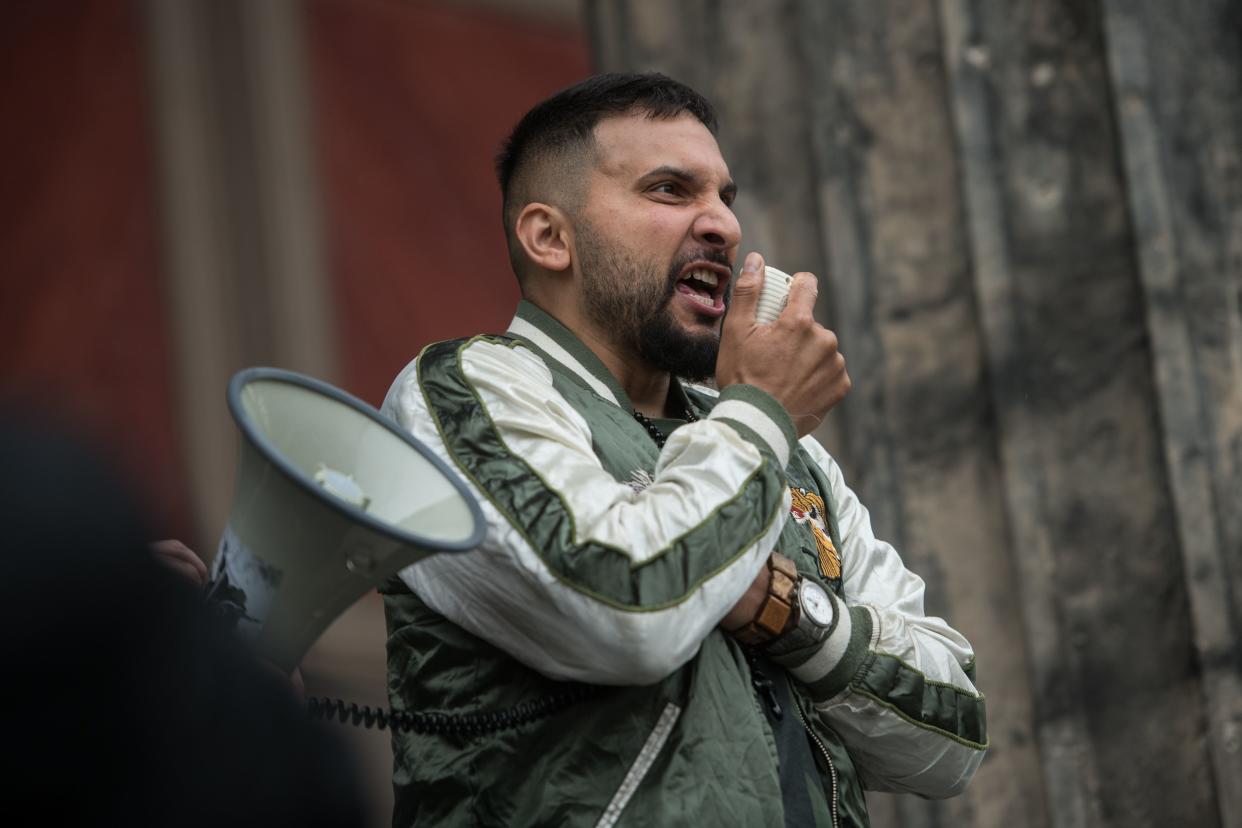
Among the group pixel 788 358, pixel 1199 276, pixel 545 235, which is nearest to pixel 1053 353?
pixel 1199 276

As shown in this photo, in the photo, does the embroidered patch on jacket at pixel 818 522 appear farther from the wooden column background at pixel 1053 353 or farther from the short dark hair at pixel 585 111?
the wooden column background at pixel 1053 353

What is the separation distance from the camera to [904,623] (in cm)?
273

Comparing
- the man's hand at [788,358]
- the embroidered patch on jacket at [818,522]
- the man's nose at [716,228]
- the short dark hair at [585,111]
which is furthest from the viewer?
the short dark hair at [585,111]

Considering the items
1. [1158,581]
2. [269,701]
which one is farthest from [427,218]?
[269,701]

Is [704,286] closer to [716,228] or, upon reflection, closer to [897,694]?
[716,228]

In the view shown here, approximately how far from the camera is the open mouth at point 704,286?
293 cm

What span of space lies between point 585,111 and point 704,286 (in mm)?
A: 355

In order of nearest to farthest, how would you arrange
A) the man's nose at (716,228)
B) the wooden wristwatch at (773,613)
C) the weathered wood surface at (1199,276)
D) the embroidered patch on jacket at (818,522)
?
the wooden wristwatch at (773,613), the embroidered patch on jacket at (818,522), the man's nose at (716,228), the weathered wood surface at (1199,276)

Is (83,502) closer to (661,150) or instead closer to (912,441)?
(661,150)

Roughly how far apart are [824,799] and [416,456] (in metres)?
0.71

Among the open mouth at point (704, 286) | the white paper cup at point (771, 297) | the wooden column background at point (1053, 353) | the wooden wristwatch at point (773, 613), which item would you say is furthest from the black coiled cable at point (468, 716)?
the wooden column background at point (1053, 353)

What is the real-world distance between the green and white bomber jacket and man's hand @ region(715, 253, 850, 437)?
0.05 m

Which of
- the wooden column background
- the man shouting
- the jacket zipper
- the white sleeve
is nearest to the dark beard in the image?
the man shouting

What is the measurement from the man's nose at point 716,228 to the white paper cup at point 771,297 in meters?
0.19
